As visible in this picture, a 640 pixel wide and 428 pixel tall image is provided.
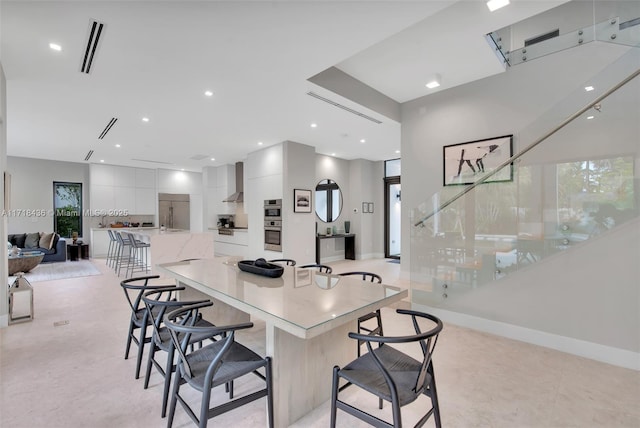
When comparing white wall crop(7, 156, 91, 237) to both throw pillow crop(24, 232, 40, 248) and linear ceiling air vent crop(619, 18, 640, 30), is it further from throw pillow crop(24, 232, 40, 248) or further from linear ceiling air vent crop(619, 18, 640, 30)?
linear ceiling air vent crop(619, 18, 640, 30)

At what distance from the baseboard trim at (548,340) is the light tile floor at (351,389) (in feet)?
0.33

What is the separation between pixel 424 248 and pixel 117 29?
376cm

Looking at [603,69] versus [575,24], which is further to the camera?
[575,24]

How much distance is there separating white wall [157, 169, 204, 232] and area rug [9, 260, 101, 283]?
3407 mm

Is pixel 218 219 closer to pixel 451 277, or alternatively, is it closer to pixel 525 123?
pixel 451 277

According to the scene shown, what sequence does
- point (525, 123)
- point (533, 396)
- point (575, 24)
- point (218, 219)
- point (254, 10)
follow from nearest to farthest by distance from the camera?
point (533, 396) < point (254, 10) < point (575, 24) < point (525, 123) < point (218, 219)

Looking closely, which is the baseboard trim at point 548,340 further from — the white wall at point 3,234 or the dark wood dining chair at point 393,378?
the white wall at point 3,234

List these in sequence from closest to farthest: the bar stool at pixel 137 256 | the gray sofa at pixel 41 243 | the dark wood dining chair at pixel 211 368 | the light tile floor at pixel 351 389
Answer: the dark wood dining chair at pixel 211 368, the light tile floor at pixel 351 389, the bar stool at pixel 137 256, the gray sofa at pixel 41 243

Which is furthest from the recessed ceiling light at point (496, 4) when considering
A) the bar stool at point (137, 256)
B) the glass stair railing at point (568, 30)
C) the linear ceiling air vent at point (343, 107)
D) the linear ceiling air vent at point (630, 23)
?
the bar stool at point (137, 256)

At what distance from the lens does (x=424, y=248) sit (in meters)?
3.62

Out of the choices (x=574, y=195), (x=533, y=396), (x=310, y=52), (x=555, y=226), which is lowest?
(x=533, y=396)

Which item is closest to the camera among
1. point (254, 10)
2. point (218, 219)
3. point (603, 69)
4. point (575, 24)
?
point (254, 10)

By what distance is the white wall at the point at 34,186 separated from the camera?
801cm

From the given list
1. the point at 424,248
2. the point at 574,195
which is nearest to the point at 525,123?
the point at 574,195
